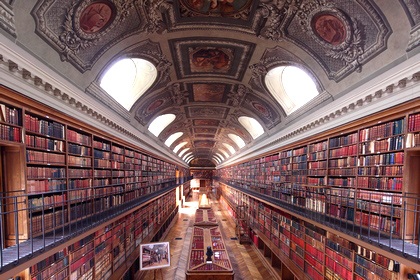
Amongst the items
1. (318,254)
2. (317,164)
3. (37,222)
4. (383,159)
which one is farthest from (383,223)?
(37,222)

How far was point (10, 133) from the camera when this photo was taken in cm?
358

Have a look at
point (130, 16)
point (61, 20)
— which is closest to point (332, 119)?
point (130, 16)

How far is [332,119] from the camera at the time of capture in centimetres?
627

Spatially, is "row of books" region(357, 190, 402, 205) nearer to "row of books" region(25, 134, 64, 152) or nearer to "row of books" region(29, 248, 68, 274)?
"row of books" region(29, 248, 68, 274)

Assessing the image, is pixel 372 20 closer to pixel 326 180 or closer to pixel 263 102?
pixel 326 180

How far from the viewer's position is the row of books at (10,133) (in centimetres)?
340

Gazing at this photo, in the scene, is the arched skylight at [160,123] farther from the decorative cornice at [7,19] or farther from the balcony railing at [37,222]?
the decorative cornice at [7,19]

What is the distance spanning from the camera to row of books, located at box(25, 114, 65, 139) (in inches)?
158

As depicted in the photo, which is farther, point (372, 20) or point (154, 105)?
point (154, 105)

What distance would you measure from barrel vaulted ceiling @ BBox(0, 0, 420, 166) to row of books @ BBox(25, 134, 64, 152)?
4.71ft

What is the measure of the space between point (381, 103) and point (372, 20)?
165 cm

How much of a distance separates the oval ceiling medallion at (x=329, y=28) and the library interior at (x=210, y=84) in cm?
4

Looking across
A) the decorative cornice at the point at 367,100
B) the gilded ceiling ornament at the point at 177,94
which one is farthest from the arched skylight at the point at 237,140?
the decorative cornice at the point at 367,100

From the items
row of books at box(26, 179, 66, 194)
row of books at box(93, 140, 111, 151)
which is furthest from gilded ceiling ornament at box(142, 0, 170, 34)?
row of books at box(26, 179, 66, 194)
